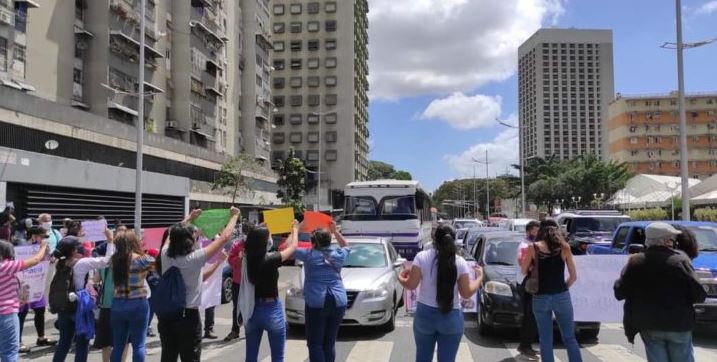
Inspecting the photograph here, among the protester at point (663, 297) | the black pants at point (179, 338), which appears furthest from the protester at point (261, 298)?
the protester at point (663, 297)

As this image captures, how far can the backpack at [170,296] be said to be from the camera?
16.9 ft

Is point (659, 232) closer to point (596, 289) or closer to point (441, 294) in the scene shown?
point (441, 294)

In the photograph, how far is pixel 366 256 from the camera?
10945 mm

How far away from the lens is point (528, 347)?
25.8 feet

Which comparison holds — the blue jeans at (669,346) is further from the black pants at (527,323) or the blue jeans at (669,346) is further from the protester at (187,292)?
the protester at (187,292)

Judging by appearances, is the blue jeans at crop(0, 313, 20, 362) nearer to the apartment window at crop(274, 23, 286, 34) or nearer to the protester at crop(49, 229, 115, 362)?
the protester at crop(49, 229, 115, 362)

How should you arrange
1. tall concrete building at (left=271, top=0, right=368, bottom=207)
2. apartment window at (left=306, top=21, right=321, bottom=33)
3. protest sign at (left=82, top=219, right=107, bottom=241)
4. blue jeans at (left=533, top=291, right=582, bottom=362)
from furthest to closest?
apartment window at (left=306, top=21, right=321, bottom=33), tall concrete building at (left=271, top=0, right=368, bottom=207), protest sign at (left=82, top=219, right=107, bottom=241), blue jeans at (left=533, top=291, right=582, bottom=362)

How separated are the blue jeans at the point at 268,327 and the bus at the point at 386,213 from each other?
42.2ft

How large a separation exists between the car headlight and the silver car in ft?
5.47

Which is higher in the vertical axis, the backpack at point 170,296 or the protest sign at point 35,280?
the backpack at point 170,296

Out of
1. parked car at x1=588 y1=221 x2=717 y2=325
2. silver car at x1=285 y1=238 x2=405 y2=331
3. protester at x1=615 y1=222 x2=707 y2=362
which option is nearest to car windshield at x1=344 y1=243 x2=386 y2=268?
silver car at x1=285 y1=238 x2=405 y2=331

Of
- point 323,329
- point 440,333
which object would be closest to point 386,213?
point 323,329

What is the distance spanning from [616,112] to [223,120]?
253ft

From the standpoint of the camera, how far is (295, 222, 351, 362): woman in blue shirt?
242 inches
